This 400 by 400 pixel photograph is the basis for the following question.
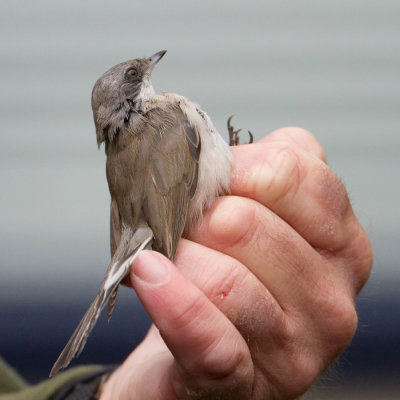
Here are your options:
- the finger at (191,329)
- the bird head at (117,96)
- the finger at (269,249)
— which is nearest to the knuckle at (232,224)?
the finger at (269,249)

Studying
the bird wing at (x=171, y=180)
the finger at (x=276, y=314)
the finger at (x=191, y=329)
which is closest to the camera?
the finger at (x=191, y=329)

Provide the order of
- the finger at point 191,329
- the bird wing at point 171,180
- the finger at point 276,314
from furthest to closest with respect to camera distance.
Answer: the bird wing at point 171,180 < the finger at point 276,314 < the finger at point 191,329

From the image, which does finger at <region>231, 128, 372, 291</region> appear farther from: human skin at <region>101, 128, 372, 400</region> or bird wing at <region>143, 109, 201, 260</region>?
bird wing at <region>143, 109, 201, 260</region>

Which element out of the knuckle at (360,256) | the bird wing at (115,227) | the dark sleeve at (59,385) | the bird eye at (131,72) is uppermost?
the bird eye at (131,72)

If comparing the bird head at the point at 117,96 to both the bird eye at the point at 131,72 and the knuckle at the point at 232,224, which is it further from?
the knuckle at the point at 232,224

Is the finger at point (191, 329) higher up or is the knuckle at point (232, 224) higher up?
the knuckle at point (232, 224)

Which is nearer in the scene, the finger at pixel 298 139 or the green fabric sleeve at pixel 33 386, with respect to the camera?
the finger at pixel 298 139

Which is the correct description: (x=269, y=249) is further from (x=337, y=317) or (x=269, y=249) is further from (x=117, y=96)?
(x=117, y=96)

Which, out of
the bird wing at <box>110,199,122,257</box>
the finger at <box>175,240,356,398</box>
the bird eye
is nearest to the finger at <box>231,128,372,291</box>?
the finger at <box>175,240,356,398</box>

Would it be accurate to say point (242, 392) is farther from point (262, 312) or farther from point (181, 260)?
point (181, 260)
